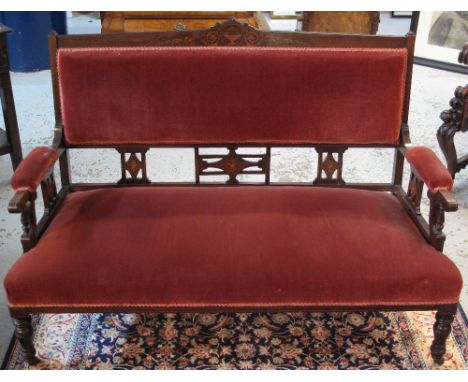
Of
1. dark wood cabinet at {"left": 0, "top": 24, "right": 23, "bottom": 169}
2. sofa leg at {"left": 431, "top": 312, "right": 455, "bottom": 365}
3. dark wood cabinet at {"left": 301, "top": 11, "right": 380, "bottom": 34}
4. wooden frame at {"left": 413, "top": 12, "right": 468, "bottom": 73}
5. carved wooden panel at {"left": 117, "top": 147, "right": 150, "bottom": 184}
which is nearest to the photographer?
sofa leg at {"left": 431, "top": 312, "right": 455, "bottom": 365}

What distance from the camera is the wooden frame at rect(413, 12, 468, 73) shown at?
6.22 meters

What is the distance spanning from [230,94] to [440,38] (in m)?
4.46

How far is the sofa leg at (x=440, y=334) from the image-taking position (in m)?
2.36

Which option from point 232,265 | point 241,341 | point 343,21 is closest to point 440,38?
point 343,21

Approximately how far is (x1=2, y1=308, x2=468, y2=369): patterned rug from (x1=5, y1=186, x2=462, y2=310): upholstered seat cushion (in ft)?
1.32

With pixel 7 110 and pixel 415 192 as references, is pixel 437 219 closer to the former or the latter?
pixel 415 192

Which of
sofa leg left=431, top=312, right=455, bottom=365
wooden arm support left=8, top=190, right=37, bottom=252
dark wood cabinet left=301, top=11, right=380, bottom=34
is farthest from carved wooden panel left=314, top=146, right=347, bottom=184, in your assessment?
dark wood cabinet left=301, top=11, right=380, bottom=34

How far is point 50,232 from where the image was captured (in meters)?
2.47

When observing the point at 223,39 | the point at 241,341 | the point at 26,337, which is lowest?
the point at 241,341

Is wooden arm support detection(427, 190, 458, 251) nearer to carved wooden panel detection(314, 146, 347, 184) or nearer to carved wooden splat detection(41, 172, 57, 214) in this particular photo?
carved wooden panel detection(314, 146, 347, 184)

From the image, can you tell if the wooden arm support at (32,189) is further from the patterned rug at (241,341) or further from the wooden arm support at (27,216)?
the patterned rug at (241,341)

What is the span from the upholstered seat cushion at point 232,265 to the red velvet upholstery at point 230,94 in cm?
44

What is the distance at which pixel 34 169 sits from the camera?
7.94 feet

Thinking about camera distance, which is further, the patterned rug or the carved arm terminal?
the carved arm terminal
